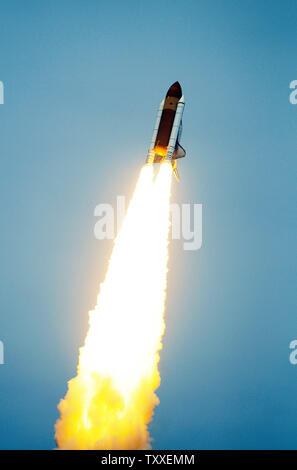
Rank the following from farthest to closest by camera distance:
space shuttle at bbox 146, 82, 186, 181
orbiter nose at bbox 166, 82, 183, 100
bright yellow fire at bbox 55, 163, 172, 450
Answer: orbiter nose at bbox 166, 82, 183, 100 < space shuttle at bbox 146, 82, 186, 181 < bright yellow fire at bbox 55, 163, 172, 450

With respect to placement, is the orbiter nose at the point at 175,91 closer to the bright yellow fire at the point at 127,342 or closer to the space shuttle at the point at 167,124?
the space shuttle at the point at 167,124

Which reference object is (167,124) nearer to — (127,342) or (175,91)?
(175,91)

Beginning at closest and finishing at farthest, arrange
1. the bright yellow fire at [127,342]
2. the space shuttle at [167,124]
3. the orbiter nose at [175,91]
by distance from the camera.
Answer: the bright yellow fire at [127,342], the space shuttle at [167,124], the orbiter nose at [175,91]

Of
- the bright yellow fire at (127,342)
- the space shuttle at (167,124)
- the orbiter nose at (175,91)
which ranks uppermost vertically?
the orbiter nose at (175,91)

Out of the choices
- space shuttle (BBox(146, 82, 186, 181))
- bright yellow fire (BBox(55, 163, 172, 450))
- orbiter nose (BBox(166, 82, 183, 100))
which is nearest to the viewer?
bright yellow fire (BBox(55, 163, 172, 450))

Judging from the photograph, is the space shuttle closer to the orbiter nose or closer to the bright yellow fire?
the orbiter nose

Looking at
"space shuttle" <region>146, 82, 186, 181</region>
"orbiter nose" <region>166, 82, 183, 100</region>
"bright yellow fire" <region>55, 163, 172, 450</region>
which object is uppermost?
"orbiter nose" <region>166, 82, 183, 100</region>

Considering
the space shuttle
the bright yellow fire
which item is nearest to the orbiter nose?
the space shuttle

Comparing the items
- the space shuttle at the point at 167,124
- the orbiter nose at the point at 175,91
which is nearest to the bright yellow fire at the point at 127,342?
the space shuttle at the point at 167,124

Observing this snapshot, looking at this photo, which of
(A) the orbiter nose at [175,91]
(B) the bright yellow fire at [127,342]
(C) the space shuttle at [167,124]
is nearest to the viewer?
(B) the bright yellow fire at [127,342]

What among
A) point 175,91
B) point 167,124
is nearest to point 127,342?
point 167,124
